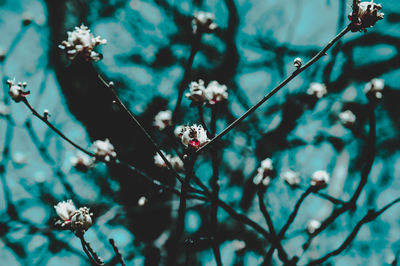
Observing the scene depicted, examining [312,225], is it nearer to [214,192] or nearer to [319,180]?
[319,180]

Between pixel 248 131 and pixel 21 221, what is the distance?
82.8 inches

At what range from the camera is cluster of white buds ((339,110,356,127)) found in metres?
2.56

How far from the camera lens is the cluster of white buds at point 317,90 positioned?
2.59 m

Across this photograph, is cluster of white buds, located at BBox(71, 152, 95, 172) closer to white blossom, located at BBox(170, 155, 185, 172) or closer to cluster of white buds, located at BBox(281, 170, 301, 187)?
white blossom, located at BBox(170, 155, 185, 172)

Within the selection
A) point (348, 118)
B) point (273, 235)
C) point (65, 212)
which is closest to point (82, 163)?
point (65, 212)

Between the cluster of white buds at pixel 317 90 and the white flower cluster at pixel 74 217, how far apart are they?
6.73 feet

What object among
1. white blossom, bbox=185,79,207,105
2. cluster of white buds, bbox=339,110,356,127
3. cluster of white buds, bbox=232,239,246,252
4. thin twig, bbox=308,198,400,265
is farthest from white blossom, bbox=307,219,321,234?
white blossom, bbox=185,79,207,105

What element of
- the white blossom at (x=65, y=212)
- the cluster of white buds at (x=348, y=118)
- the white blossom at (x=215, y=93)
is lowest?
the white blossom at (x=65, y=212)

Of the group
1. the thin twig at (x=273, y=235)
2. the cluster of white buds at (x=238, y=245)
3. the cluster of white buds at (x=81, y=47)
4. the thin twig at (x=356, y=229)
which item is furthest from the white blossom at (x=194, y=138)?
the cluster of white buds at (x=238, y=245)

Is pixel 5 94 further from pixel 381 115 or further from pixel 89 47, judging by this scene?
pixel 381 115

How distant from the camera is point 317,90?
2.60 m

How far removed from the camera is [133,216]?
273cm

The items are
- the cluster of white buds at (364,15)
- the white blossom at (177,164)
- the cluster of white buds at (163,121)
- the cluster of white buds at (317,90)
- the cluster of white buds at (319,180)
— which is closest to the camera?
the cluster of white buds at (364,15)

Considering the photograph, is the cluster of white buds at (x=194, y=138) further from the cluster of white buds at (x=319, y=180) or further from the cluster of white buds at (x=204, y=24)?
the cluster of white buds at (x=319, y=180)
